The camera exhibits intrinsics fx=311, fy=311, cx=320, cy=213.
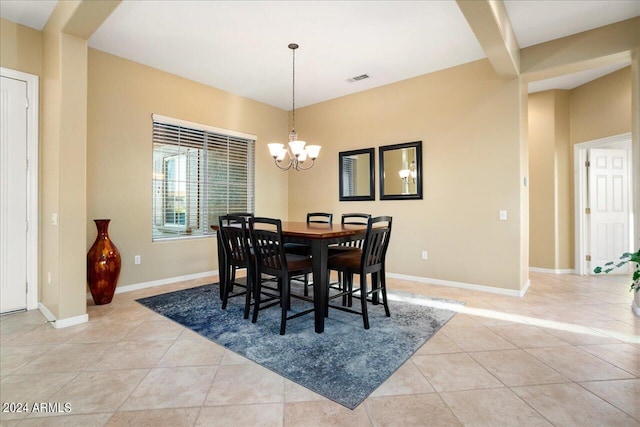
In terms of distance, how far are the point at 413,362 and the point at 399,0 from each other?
294 cm

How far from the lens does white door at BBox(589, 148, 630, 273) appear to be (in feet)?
15.4

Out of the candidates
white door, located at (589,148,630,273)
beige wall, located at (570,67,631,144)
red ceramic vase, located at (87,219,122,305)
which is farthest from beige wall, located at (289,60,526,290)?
red ceramic vase, located at (87,219,122,305)

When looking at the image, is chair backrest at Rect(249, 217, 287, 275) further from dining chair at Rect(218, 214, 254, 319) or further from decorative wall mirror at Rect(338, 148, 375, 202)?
decorative wall mirror at Rect(338, 148, 375, 202)

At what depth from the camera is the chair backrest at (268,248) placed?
8.23 ft

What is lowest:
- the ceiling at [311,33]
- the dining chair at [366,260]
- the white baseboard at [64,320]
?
the white baseboard at [64,320]

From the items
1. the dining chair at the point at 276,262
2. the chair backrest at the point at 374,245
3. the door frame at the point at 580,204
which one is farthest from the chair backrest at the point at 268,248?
the door frame at the point at 580,204

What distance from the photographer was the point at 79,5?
2311mm

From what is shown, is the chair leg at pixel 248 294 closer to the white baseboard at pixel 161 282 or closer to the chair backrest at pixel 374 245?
the chair backrest at pixel 374 245

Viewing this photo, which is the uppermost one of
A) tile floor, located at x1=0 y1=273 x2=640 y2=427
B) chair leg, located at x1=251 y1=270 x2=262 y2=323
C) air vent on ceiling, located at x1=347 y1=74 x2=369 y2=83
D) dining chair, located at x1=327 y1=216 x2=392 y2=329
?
air vent on ceiling, located at x1=347 y1=74 x2=369 y2=83

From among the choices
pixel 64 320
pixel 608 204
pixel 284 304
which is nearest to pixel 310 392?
pixel 284 304

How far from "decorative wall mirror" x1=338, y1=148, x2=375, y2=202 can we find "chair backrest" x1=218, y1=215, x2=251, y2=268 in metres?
2.41

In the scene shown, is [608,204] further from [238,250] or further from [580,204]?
[238,250]

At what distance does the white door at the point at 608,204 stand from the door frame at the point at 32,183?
7.07 m

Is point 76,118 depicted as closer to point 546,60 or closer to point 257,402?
point 257,402
